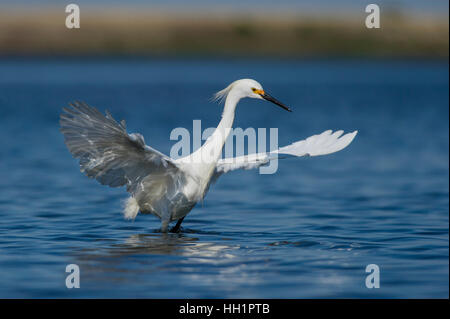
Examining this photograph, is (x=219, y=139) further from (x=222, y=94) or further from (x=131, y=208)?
(x=131, y=208)

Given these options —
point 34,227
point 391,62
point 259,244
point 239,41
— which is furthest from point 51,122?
point 391,62

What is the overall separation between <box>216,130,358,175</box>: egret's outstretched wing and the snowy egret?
0.02m

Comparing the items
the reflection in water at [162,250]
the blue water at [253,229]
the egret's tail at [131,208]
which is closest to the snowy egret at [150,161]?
the egret's tail at [131,208]

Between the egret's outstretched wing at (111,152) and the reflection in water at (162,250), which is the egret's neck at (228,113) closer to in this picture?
the egret's outstretched wing at (111,152)

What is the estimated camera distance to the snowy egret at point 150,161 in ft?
33.6

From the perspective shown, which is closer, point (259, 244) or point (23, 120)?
point (259, 244)

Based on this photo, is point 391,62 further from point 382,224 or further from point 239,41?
point 382,224

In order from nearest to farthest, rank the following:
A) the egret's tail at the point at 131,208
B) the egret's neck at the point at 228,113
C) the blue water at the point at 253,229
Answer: the blue water at the point at 253,229 → the egret's neck at the point at 228,113 → the egret's tail at the point at 131,208

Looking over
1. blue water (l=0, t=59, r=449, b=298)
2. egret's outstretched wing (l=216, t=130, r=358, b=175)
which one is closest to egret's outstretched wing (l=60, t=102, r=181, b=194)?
blue water (l=0, t=59, r=449, b=298)

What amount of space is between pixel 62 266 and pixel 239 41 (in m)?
99.2

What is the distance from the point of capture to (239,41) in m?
108

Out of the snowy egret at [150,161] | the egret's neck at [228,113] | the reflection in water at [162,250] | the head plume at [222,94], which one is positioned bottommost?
the reflection in water at [162,250]
